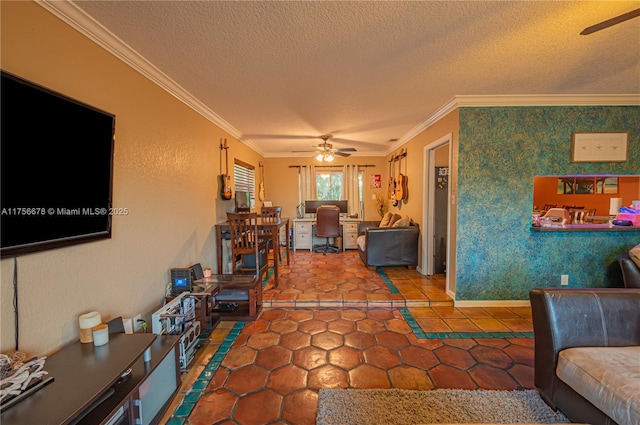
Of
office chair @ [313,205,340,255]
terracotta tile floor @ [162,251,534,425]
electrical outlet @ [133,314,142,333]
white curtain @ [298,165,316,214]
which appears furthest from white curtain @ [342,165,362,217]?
electrical outlet @ [133,314,142,333]

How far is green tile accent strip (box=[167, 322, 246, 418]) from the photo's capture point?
5.00 ft

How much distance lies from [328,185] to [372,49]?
4674 mm

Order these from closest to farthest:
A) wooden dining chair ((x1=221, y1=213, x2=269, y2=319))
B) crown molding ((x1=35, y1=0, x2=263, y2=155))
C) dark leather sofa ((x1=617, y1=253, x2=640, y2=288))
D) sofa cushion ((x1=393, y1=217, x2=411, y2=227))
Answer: crown molding ((x1=35, y1=0, x2=263, y2=155)) → dark leather sofa ((x1=617, y1=253, x2=640, y2=288)) → wooden dining chair ((x1=221, y1=213, x2=269, y2=319)) → sofa cushion ((x1=393, y1=217, x2=411, y2=227))

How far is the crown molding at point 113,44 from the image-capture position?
1429 mm

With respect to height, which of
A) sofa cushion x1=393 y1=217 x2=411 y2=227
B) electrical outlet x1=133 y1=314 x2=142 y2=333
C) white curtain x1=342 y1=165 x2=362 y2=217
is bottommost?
electrical outlet x1=133 y1=314 x2=142 y2=333

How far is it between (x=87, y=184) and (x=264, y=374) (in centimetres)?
175

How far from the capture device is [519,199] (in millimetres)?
2926

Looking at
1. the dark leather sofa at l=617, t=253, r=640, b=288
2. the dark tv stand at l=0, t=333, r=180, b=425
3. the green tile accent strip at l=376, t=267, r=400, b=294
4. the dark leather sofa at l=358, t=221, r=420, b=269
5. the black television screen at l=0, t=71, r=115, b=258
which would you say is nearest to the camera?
the dark tv stand at l=0, t=333, r=180, b=425

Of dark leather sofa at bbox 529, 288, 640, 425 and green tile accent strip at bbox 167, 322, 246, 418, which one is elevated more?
dark leather sofa at bbox 529, 288, 640, 425

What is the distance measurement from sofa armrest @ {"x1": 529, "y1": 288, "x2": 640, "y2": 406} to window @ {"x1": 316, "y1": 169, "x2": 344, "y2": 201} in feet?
16.9

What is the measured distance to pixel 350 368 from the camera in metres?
1.94

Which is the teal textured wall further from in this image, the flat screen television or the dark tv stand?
the flat screen television

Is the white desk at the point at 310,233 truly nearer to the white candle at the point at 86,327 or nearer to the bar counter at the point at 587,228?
the bar counter at the point at 587,228

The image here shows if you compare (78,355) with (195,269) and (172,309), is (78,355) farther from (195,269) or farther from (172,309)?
(195,269)
